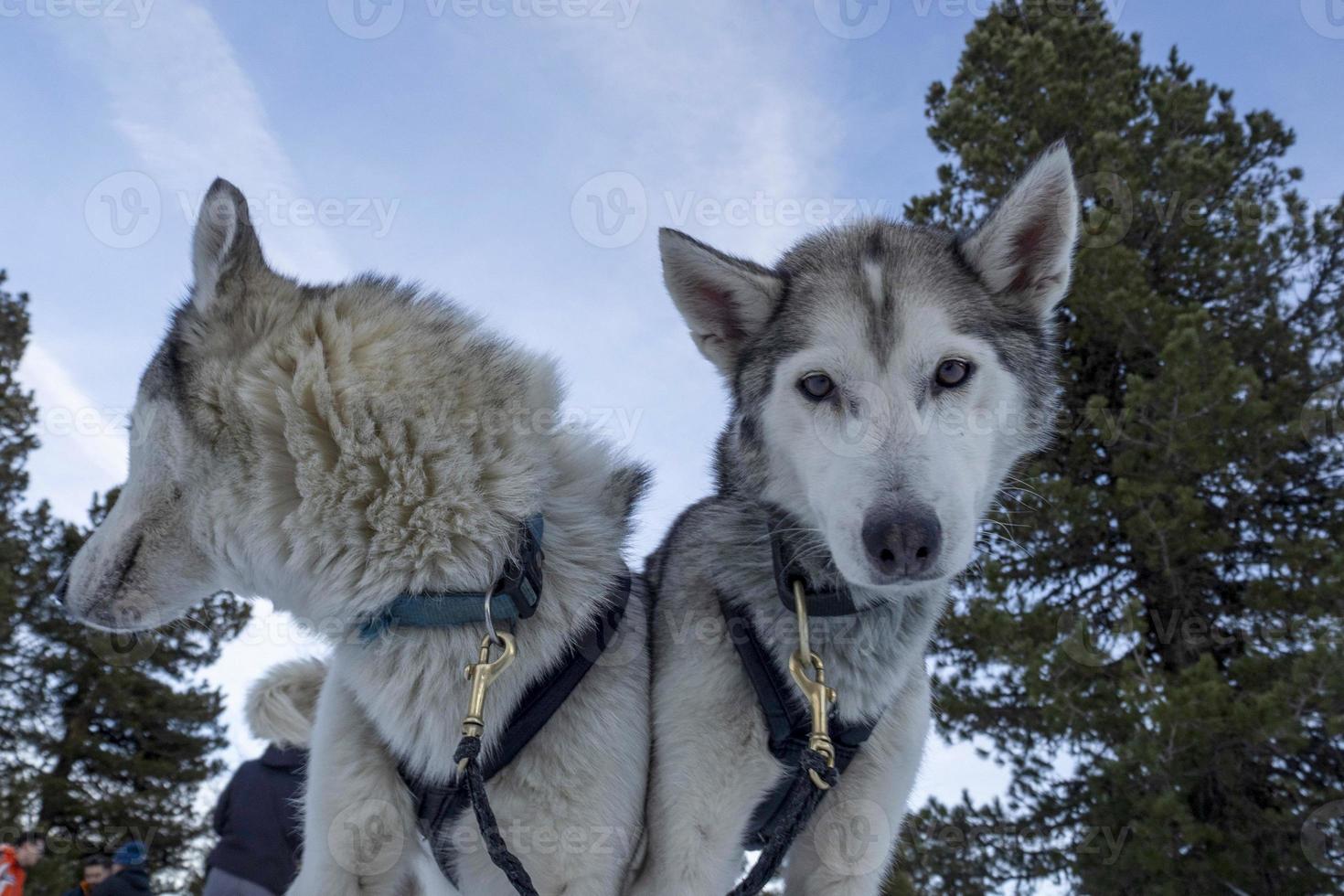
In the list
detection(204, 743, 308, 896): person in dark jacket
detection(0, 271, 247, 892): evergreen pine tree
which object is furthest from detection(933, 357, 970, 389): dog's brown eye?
detection(0, 271, 247, 892): evergreen pine tree

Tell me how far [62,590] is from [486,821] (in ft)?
5.38

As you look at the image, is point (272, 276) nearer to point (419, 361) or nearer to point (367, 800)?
point (419, 361)

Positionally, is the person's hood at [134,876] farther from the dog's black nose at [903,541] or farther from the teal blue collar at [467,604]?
the dog's black nose at [903,541]

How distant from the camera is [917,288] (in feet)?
9.59

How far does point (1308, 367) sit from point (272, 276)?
14716 millimetres

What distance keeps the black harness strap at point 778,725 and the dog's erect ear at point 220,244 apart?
1945mm

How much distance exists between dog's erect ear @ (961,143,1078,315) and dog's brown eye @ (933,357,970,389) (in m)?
0.50

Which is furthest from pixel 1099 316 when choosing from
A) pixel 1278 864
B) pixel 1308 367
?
pixel 1278 864

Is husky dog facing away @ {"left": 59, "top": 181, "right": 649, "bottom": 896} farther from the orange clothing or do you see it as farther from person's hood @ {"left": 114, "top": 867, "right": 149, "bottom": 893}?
the orange clothing

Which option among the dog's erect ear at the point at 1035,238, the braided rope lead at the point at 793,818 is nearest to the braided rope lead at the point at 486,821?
the braided rope lead at the point at 793,818

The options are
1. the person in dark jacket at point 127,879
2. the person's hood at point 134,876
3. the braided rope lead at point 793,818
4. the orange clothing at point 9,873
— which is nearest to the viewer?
the braided rope lead at point 793,818

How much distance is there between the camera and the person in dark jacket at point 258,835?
544cm

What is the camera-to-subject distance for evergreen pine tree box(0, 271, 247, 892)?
17.7 metres

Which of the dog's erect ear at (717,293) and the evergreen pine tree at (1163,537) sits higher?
the evergreen pine tree at (1163,537)
